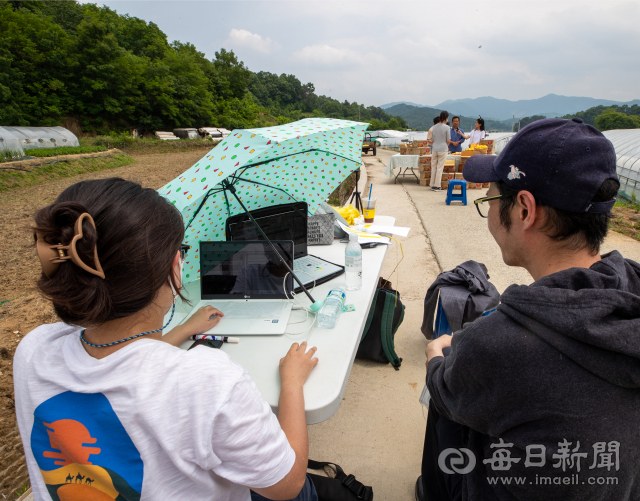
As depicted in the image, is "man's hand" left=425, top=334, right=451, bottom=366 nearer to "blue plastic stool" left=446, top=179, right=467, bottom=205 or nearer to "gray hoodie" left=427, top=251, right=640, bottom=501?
"gray hoodie" left=427, top=251, right=640, bottom=501

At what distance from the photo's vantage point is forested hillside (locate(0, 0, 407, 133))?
33.5m

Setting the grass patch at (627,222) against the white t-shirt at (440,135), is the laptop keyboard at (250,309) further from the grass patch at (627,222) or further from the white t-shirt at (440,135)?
the white t-shirt at (440,135)

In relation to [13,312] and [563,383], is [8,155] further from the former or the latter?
[563,383]

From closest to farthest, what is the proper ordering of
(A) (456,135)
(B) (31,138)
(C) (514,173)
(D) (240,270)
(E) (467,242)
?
(C) (514,173) → (D) (240,270) → (E) (467,242) → (A) (456,135) → (B) (31,138)

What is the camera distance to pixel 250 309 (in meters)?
1.80

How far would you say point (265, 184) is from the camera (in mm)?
2363

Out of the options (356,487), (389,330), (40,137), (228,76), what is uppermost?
(228,76)

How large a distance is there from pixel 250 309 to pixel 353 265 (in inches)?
28.3

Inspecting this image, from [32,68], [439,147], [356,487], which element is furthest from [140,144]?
[356,487]

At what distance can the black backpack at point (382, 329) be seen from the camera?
8.52 ft

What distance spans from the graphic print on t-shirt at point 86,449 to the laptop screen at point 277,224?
1.40m

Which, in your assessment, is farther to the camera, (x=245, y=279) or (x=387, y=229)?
(x=387, y=229)

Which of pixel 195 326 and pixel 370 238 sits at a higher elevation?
pixel 370 238

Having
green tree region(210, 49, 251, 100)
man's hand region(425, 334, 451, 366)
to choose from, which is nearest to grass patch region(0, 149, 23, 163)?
man's hand region(425, 334, 451, 366)
